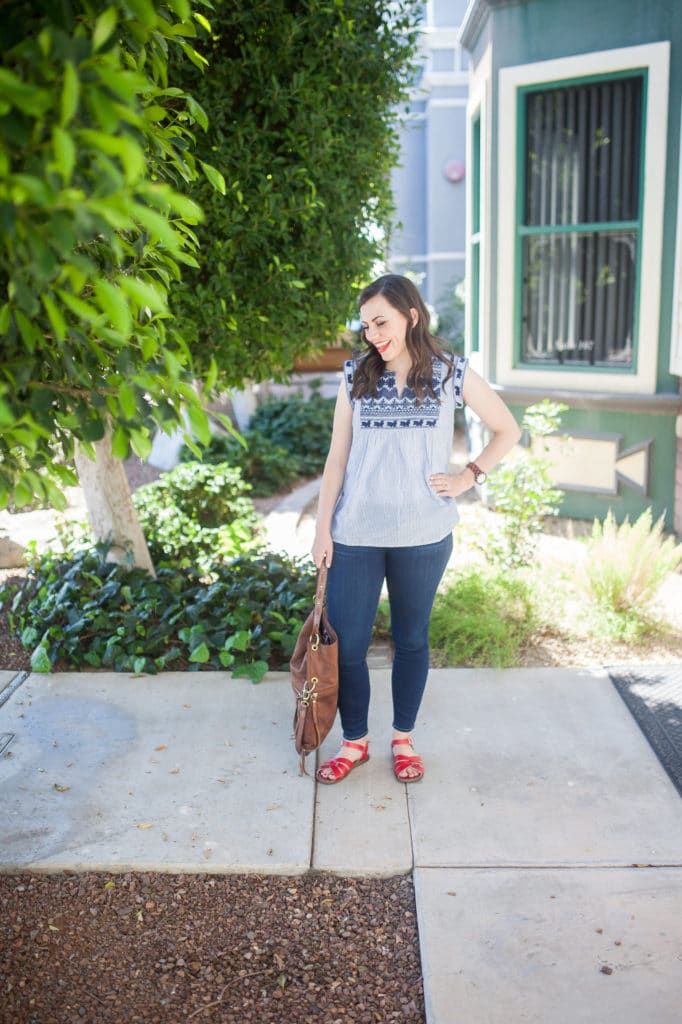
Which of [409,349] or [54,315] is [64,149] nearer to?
[54,315]

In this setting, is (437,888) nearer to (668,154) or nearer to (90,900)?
(90,900)

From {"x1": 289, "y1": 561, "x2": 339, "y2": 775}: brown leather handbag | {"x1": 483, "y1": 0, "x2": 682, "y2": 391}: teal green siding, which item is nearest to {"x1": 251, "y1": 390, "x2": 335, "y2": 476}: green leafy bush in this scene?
{"x1": 483, "y1": 0, "x2": 682, "y2": 391}: teal green siding

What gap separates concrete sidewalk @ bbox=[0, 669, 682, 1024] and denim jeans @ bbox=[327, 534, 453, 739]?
33 cm

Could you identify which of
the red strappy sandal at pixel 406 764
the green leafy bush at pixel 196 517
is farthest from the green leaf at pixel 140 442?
the green leafy bush at pixel 196 517

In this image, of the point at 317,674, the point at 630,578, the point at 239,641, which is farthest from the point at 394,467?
the point at 630,578

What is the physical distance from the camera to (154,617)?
175 inches

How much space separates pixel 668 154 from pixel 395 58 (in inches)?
86.6

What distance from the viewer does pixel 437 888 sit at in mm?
2730

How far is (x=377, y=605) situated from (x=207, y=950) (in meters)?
1.21

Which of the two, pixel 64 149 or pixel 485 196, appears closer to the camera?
pixel 64 149

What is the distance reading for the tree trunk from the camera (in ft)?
15.7

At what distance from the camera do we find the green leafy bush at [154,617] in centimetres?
420

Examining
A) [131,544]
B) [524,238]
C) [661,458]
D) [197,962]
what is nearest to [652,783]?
[197,962]

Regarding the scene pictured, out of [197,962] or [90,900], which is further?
[90,900]
